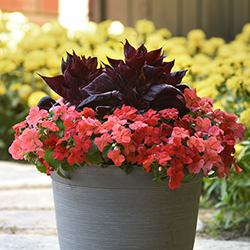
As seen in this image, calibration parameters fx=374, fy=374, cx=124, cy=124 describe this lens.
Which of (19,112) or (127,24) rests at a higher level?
(127,24)

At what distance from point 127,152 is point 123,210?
190 mm

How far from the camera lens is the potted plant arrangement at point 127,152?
40.7 inches

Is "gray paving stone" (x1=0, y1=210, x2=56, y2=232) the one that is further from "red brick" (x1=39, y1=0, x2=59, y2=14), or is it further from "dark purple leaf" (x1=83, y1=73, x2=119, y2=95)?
"red brick" (x1=39, y1=0, x2=59, y2=14)

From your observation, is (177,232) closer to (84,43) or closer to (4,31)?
(84,43)

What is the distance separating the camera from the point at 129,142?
1.01m

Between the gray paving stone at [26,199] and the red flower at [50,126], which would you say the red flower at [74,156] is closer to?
the red flower at [50,126]

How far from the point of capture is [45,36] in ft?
11.8

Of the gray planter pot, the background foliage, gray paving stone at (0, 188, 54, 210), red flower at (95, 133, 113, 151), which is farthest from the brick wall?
red flower at (95, 133, 113, 151)

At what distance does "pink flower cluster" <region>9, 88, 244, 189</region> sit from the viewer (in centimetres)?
102

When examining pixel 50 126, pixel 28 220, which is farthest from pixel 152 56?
pixel 28 220

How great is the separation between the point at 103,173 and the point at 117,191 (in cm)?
7

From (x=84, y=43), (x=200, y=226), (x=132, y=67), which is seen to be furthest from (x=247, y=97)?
(x=84, y=43)

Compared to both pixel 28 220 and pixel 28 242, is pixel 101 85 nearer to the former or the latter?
pixel 28 242

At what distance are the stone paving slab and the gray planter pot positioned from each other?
0.43 metres
